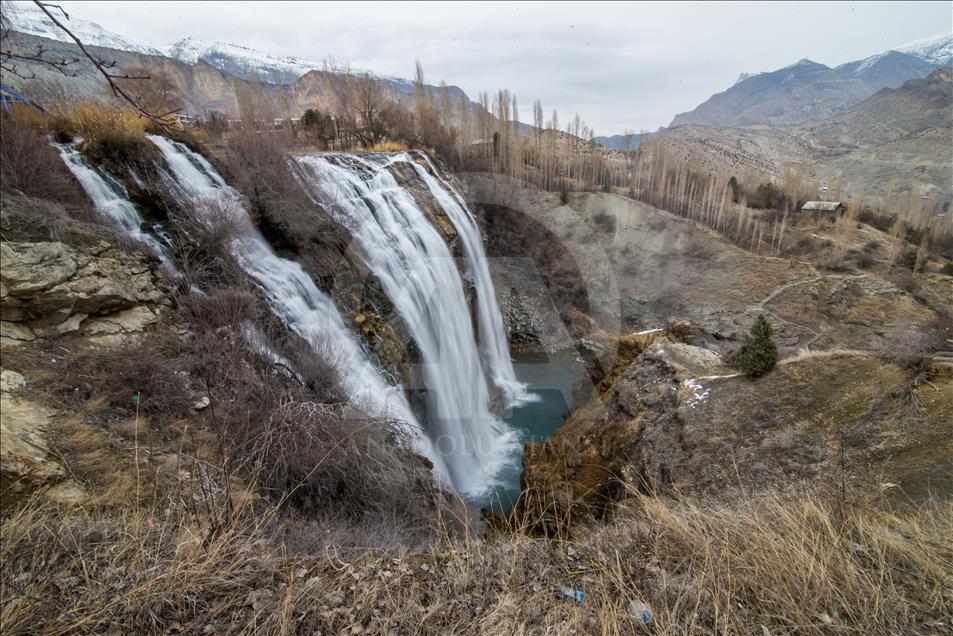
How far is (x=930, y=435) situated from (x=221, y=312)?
1098cm

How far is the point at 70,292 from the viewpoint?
16.4ft

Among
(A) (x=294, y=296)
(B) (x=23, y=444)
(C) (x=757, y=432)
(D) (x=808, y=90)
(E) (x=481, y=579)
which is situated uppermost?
(D) (x=808, y=90)

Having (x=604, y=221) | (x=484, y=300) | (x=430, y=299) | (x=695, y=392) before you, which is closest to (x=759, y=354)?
(x=695, y=392)

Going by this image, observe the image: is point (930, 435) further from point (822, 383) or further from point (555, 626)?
point (555, 626)

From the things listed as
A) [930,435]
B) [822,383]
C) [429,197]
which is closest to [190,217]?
[429,197]

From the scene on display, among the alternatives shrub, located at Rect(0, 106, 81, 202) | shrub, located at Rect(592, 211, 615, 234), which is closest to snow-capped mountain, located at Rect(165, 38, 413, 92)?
shrub, located at Rect(592, 211, 615, 234)

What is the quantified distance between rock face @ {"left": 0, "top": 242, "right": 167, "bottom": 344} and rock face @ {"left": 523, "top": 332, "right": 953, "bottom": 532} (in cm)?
642

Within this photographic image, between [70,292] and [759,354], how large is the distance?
436 inches

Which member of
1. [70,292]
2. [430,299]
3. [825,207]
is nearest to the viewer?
[70,292]

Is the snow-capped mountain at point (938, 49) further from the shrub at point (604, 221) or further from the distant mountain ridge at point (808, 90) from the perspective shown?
the shrub at point (604, 221)

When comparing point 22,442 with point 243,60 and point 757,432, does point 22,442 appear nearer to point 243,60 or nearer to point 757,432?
point 757,432

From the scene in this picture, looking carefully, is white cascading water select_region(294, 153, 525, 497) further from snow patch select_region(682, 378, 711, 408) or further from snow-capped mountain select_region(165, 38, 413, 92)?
snow-capped mountain select_region(165, 38, 413, 92)

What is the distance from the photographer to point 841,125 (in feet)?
203

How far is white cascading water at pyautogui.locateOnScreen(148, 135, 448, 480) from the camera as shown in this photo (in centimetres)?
776
